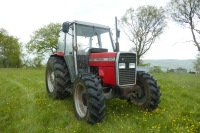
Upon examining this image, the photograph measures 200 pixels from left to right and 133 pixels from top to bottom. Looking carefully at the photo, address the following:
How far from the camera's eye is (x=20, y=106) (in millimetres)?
6715

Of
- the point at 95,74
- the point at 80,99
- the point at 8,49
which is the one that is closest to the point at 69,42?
the point at 95,74

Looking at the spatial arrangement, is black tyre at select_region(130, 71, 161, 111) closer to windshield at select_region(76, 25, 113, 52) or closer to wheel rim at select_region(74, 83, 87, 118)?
windshield at select_region(76, 25, 113, 52)

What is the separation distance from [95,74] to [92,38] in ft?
4.07

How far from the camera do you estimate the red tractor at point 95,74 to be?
5016mm

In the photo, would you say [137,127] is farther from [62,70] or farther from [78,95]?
[62,70]

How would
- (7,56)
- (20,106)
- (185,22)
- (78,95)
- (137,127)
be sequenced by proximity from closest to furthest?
(137,127) < (78,95) < (20,106) < (185,22) < (7,56)

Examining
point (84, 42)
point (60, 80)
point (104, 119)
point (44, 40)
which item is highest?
point (44, 40)

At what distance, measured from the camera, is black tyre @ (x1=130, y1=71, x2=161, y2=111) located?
5.79 metres

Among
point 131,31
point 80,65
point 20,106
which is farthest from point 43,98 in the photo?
point 131,31

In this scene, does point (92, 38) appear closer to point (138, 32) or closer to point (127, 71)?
point (127, 71)

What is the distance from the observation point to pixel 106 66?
5.57m

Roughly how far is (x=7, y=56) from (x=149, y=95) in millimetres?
51642

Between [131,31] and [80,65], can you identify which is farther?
[131,31]

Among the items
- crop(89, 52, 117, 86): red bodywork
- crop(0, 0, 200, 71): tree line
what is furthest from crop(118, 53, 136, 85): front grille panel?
crop(0, 0, 200, 71): tree line
